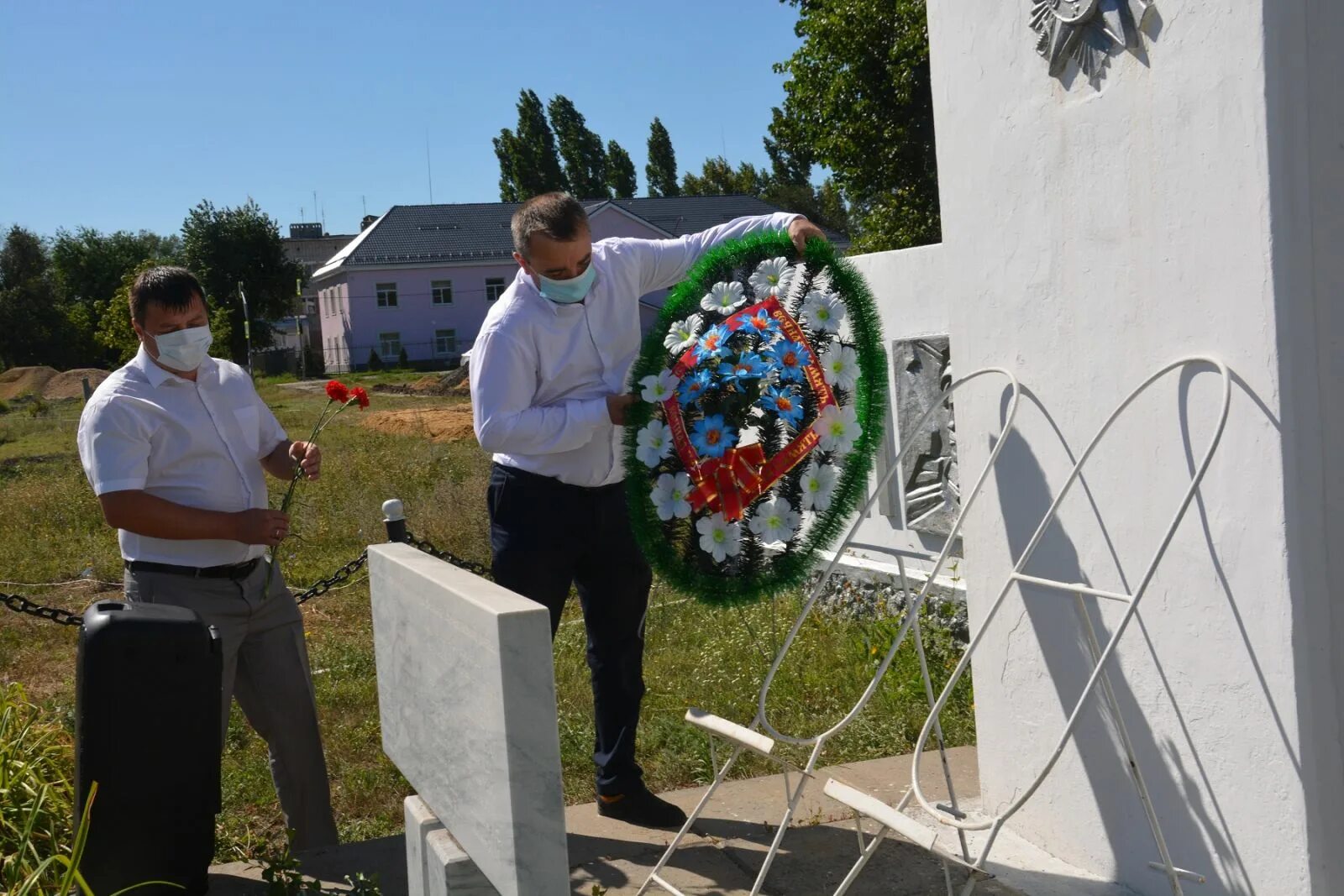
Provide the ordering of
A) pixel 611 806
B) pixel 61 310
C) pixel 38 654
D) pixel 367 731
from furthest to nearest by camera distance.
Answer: pixel 61 310 → pixel 38 654 → pixel 367 731 → pixel 611 806

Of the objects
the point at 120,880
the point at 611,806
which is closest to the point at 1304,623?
→ the point at 611,806

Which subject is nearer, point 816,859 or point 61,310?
point 816,859

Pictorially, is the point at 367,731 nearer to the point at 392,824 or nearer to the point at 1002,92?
the point at 392,824

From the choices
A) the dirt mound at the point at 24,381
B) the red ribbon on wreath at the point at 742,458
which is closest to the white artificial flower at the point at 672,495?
the red ribbon on wreath at the point at 742,458

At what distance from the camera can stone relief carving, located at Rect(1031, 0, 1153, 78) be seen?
3.14 m

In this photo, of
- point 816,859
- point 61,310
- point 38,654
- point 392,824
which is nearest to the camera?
point 816,859

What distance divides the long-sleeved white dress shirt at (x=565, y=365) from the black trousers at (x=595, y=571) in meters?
0.08

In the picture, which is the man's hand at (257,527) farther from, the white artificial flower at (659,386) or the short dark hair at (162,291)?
the white artificial flower at (659,386)

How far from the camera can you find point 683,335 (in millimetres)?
3994

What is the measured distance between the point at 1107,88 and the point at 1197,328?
694 mm

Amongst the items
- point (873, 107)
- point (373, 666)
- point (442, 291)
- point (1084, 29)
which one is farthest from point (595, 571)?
point (442, 291)

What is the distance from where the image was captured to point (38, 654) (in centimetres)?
802

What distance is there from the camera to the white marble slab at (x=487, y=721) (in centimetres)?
238

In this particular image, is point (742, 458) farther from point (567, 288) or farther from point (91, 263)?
point (91, 263)
